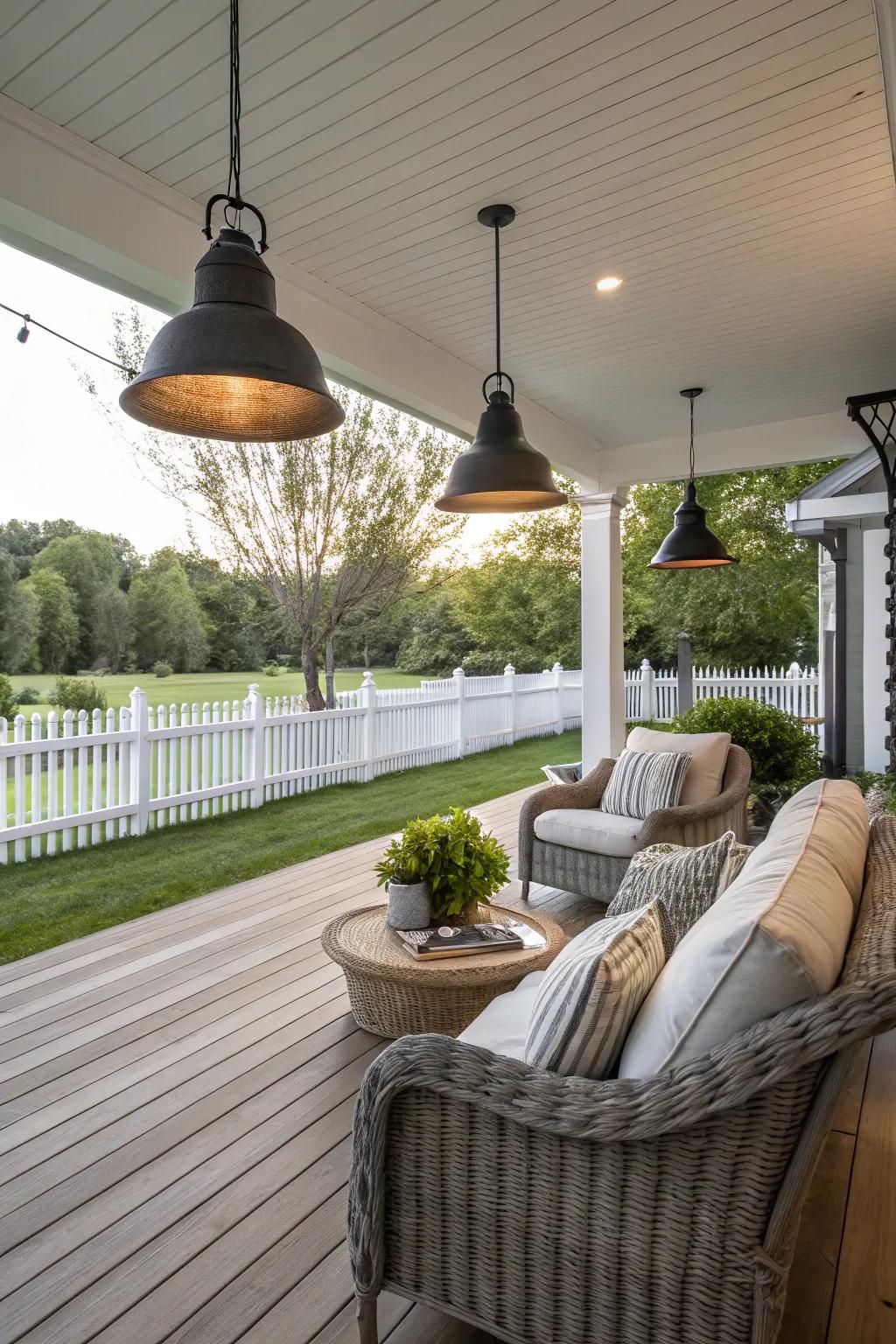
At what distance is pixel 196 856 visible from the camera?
5.00m

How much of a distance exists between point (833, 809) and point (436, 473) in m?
7.96

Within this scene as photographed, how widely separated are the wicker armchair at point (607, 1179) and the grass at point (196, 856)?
8.68ft

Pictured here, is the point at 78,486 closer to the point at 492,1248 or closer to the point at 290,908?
the point at 290,908

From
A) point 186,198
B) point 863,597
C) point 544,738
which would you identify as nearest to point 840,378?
point 863,597

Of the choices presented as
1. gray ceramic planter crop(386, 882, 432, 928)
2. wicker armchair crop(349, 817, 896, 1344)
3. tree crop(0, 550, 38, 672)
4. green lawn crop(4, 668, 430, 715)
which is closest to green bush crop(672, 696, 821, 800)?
gray ceramic planter crop(386, 882, 432, 928)

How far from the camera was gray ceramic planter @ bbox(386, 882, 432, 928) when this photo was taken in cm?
262

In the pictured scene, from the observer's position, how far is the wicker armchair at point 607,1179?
3.57 feet

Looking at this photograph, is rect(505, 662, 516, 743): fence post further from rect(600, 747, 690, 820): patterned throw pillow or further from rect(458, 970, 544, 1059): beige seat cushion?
rect(458, 970, 544, 1059): beige seat cushion

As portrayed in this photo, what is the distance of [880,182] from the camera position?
2.75 metres

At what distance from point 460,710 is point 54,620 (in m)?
4.72

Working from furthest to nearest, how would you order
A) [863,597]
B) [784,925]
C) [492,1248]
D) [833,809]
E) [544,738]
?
[544,738], [863,597], [833,809], [492,1248], [784,925]

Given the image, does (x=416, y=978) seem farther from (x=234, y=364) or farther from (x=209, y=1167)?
(x=234, y=364)

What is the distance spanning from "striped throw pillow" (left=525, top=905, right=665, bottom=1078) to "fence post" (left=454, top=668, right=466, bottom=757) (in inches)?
322

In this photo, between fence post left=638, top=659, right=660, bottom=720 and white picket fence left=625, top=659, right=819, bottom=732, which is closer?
white picket fence left=625, top=659, right=819, bottom=732
